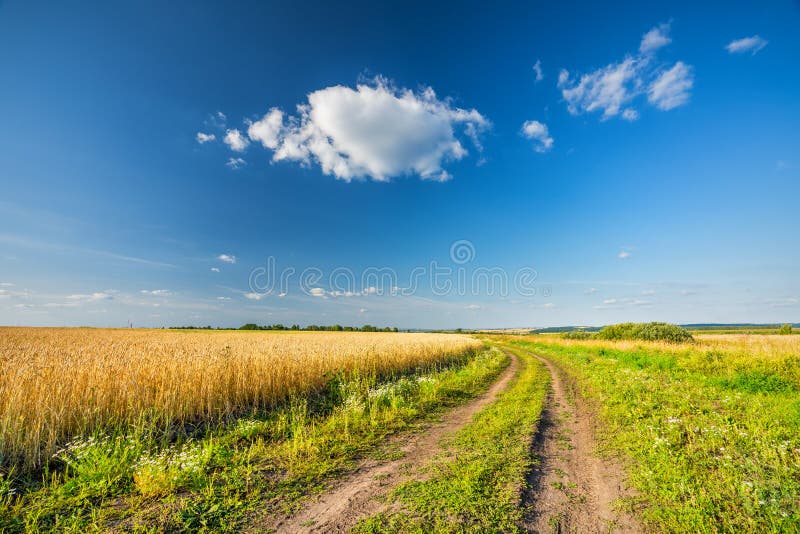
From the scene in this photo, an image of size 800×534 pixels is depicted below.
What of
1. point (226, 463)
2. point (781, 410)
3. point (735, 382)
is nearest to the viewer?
point (226, 463)

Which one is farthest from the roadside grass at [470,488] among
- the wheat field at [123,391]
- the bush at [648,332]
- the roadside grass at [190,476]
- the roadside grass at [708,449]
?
the bush at [648,332]

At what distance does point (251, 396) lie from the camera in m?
9.80

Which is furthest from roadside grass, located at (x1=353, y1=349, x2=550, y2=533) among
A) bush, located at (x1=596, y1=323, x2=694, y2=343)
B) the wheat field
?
bush, located at (x1=596, y1=323, x2=694, y2=343)

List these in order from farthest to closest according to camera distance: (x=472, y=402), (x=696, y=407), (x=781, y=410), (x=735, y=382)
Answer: (x=735, y=382) < (x=472, y=402) < (x=696, y=407) < (x=781, y=410)

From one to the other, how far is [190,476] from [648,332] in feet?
192

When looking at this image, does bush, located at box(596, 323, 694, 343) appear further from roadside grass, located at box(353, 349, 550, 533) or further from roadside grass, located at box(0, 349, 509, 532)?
roadside grass, located at box(0, 349, 509, 532)

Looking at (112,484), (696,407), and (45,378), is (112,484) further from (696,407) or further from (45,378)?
(696,407)

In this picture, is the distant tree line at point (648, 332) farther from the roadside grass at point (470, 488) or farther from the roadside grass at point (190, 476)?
the roadside grass at point (190, 476)

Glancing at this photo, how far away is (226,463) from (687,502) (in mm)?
7311

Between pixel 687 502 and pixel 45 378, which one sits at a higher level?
pixel 45 378

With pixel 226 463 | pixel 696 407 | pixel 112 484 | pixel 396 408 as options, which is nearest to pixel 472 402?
pixel 396 408

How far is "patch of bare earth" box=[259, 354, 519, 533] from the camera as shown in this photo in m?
4.02

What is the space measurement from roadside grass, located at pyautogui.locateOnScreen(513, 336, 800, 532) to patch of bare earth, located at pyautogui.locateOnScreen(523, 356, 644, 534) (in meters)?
0.35

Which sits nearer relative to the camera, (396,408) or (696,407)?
(696,407)
